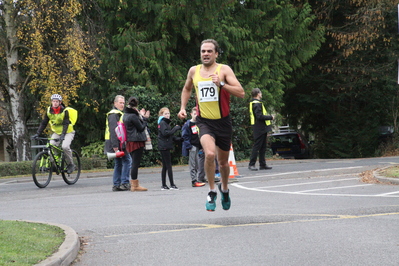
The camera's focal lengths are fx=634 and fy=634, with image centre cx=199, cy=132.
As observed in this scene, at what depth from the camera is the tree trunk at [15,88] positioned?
925 inches

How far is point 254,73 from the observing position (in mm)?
25641

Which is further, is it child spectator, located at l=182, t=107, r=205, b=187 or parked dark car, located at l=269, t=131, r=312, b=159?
parked dark car, located at l=269, t=131, r=312, b=159

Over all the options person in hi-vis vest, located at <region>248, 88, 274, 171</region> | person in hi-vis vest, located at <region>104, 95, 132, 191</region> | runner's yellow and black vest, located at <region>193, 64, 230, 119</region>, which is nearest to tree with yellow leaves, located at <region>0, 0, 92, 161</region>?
person in hi-vis vest, located at <region>248, 88, 274, 171</region>

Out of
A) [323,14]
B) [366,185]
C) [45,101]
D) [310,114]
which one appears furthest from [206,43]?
[310,114]

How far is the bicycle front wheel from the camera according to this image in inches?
555

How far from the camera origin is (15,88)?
2400 centimetres

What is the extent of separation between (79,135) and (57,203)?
1483 centimetres

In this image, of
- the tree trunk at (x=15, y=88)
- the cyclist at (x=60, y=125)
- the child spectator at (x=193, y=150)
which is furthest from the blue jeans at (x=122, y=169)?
the tree trunk at (x=15, y=88)

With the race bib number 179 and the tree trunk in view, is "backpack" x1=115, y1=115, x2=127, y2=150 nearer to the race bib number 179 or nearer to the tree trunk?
the race bib number 179

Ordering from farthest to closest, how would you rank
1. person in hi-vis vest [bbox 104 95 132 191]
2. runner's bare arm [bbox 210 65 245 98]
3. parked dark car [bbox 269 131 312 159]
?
parked dark car [bbox 269 131 312 159]
person in hi-vis vest [bbox 104 95 132 191]
runner's bare arm [bbox 210 65 245 98]

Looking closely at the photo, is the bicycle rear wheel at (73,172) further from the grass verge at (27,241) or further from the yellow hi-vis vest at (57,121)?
the grass verge at (27,241)

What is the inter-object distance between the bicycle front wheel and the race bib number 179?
23.6ft

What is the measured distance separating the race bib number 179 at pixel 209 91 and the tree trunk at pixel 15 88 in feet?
55.7

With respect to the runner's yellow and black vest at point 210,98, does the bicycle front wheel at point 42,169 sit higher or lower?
lower
